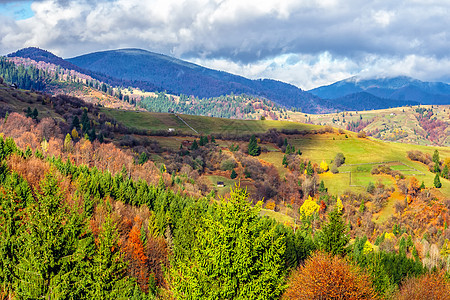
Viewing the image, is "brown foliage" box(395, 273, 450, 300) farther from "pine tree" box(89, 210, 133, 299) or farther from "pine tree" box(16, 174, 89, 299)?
"pine tree" box(16, 174, 89, 299)

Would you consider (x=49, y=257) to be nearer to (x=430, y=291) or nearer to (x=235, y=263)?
(x=235, y=263)

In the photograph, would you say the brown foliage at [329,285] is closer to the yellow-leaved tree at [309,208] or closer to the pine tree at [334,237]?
the pine tree at [334,237]

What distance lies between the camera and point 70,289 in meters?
33.1

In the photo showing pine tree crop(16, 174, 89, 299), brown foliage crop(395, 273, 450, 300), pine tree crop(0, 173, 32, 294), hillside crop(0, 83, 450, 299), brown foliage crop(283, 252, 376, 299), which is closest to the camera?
hillside crop(0, 83, 450, 299)

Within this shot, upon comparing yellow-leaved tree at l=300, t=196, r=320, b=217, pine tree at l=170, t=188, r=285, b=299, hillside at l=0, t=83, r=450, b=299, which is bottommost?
yellow-leaved tree at l=300, t=196, r=320, b=217

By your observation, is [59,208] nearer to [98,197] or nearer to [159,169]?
[98,197]

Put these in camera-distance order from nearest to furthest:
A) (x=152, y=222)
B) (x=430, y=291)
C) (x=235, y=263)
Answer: (x=235, y=263) → (x=430, y=291) → (x=152, y=222)

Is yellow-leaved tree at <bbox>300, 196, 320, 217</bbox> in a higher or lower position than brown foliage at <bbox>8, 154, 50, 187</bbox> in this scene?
lower

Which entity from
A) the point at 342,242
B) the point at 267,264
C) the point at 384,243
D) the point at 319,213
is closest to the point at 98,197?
the point at 342,242

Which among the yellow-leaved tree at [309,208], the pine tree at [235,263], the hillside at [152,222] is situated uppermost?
the pine tree at [235,263]

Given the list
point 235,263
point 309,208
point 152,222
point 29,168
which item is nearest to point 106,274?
point 235,263

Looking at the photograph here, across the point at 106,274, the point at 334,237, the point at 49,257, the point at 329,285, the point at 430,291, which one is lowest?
the point at 430,291

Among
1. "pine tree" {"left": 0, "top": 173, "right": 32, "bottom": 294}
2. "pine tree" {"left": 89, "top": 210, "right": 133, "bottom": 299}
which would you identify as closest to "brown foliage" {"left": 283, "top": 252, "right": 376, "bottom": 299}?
"pine tree" {"left": 89, "top": 210, "right": 133, "bottom": 299}

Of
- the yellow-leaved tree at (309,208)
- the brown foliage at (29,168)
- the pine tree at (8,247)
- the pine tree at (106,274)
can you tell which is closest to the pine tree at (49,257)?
the pine tree at (106,274)
